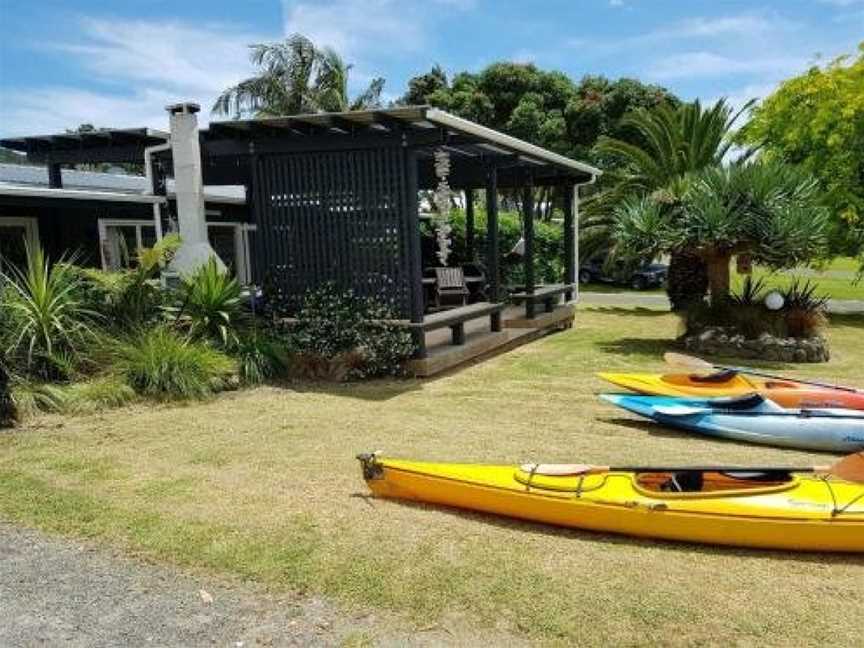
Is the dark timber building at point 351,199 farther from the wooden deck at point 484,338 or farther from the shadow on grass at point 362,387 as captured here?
the shadow on grass at point 362,387

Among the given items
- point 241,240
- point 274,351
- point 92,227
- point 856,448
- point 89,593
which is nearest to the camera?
point 89,593

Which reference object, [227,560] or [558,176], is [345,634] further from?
[558,176]

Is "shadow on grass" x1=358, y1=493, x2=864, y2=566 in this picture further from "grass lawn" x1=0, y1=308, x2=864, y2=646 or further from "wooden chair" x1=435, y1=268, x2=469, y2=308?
"wooden chair" x1=435, y1=268, x2=469, y2=308

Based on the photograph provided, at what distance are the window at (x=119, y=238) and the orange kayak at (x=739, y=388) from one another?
10.9m

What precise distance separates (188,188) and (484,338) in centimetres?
477

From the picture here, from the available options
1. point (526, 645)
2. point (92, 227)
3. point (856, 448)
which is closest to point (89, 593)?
point (526, 645)

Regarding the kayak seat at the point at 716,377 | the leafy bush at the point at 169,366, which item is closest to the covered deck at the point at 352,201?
the leafy bush at the point at 169,366

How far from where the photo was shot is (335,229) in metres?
9.55

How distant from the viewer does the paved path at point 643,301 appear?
19672 mm

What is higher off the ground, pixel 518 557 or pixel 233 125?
pixel 233 125

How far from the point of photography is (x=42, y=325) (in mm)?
7895

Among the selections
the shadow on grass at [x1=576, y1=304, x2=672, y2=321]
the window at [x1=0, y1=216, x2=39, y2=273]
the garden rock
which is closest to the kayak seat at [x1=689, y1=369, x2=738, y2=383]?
the garden rock

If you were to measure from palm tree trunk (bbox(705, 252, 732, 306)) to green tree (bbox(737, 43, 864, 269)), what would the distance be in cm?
650

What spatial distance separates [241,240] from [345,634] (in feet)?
53.8
